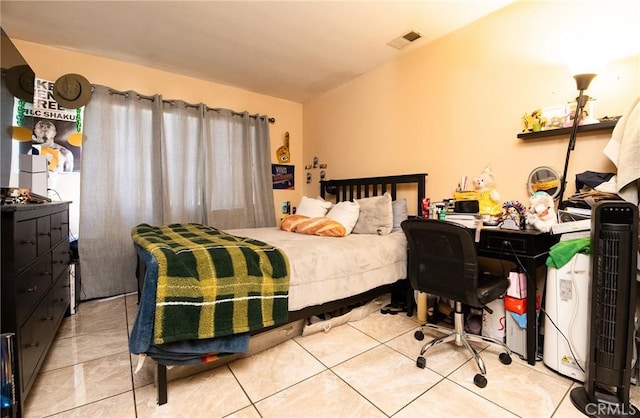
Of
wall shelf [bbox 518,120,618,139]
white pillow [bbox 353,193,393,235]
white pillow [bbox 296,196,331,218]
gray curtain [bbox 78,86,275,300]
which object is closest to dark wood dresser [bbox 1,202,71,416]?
gray curtain [bbox 78,86,275,300]

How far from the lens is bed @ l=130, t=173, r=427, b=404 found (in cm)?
131

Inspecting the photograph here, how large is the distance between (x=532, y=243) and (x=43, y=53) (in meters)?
4.38

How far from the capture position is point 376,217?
271cm

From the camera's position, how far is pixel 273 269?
1.63 m

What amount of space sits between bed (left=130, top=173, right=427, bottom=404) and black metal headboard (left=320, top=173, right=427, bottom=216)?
0.01 meters

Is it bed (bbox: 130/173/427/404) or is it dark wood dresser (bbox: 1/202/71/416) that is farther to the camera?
bed (bbox: 130/173/427/404)

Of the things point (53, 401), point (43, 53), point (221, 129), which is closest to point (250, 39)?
point (221, 129)

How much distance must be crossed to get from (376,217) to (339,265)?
2.84 ft

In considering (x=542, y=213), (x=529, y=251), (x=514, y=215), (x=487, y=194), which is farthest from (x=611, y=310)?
(x=487, y=194)

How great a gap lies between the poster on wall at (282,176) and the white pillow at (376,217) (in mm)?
1694

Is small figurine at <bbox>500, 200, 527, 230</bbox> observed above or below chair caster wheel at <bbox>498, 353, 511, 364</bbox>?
above

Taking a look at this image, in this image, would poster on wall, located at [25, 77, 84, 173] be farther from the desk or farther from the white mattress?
the desk

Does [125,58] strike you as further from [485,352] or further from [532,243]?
[485,352]

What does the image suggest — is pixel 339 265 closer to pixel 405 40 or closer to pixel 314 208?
pixel 314 208
